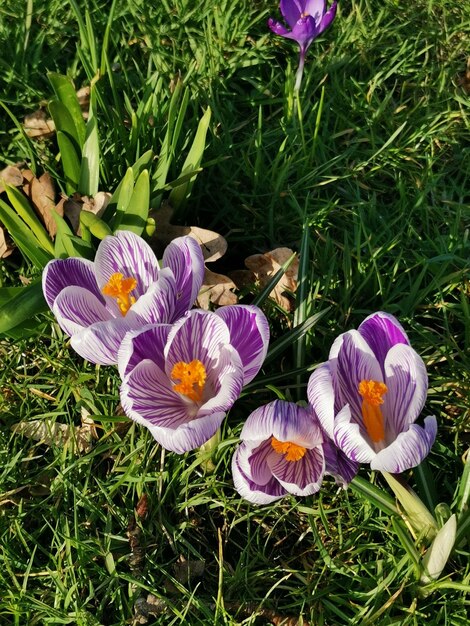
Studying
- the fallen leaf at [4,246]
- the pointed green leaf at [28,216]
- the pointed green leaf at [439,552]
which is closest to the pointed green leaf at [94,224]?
the pointed green leaf at [28,216]

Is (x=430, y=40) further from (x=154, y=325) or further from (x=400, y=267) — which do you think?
(x=154, y=325)

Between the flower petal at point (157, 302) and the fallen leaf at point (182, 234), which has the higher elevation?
the flower petal at point (157, 302)

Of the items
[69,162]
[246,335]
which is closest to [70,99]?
[69,162]

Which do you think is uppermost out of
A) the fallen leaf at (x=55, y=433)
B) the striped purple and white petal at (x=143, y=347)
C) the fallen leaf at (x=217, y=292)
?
the striped purple and white petal at (x=143, y=347)

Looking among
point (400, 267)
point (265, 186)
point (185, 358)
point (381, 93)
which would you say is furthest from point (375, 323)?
point (381, 93)

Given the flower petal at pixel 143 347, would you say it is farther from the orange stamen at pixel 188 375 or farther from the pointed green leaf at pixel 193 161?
the pointed green leaf at pixel 193 161

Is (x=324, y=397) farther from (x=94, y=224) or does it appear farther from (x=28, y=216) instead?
(x=28, y=216)

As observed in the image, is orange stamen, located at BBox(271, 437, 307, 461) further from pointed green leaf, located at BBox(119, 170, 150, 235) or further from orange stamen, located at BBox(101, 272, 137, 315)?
pointed green leaf, located at BBox(119, 170, 150, 235)
